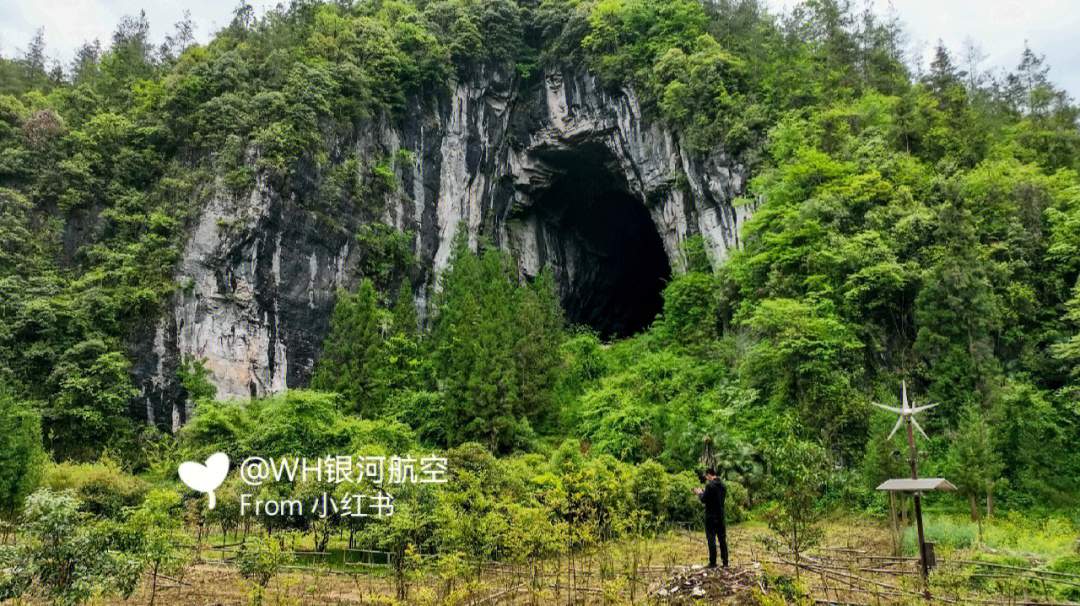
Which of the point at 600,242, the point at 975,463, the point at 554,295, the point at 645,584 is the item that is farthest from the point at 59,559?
the point at 600,242

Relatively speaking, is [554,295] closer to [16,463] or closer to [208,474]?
[208,474]

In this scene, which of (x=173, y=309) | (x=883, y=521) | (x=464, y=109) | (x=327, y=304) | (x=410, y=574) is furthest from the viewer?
(x=464, y=109)

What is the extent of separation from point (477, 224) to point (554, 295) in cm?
573

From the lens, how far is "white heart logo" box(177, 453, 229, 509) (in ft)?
47.6

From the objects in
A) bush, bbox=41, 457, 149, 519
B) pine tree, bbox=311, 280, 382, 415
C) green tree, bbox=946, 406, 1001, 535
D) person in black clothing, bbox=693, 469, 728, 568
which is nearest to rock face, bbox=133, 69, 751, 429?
pine tree, bbox=311, 280, 382, 415

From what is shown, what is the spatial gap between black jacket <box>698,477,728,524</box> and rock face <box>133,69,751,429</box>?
19.8m

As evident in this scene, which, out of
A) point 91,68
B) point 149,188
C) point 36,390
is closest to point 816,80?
point 149,188

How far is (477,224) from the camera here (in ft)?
107

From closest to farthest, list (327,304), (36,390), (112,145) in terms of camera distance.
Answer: (36,390), (327,304), (112,145)

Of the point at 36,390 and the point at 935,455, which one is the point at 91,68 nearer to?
the point at 36,390

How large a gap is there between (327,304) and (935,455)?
21.1 meters

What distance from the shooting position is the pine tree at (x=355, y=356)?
75.0 feet

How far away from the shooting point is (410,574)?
28.8 feet

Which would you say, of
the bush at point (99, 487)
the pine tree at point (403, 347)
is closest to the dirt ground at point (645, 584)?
the bush at point (99, 487)
